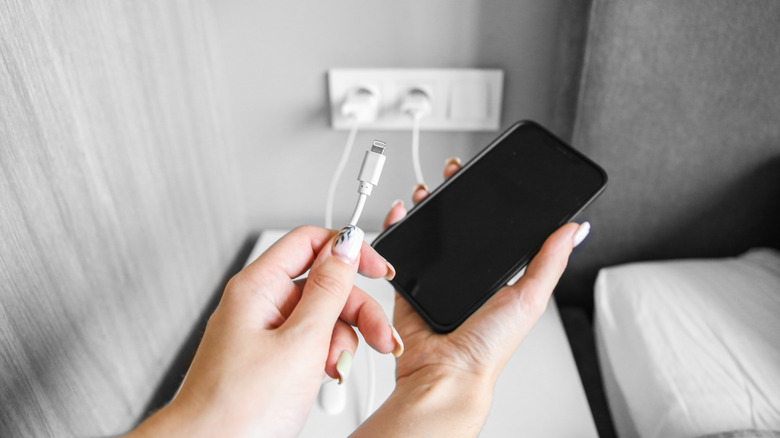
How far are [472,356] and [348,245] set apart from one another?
220mm

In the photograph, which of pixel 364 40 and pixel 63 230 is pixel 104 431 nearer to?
pixel 63 230

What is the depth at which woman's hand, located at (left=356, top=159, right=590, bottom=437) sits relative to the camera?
1.61 feet

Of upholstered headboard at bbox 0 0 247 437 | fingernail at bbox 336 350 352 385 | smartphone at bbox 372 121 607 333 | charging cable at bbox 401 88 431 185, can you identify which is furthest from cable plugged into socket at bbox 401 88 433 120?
fingernail at bbox 336 350 352 385

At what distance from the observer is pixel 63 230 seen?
46 cm

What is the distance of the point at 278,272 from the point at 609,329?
0.47 meters

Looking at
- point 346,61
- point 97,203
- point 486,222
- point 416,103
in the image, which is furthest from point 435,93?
point 97,203

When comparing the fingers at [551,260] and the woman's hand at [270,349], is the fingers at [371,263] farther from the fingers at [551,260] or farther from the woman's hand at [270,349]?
the fingers at [551,260]

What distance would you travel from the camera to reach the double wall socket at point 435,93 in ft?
2.49

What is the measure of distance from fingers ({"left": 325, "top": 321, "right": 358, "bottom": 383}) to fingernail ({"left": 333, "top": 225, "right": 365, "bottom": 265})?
0.24 feet

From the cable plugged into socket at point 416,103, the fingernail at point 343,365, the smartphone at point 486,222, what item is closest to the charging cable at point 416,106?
the cable plugged into socket at point 416,103

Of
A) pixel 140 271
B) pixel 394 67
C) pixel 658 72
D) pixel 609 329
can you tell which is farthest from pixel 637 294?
pixel 140 271

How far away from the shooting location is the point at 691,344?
1.87ft

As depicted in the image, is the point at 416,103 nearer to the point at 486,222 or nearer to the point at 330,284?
the point at 486,222

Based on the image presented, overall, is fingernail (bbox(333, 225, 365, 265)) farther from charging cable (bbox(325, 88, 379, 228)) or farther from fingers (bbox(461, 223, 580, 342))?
charging cable (bbox(325, 88, 379, 228))
